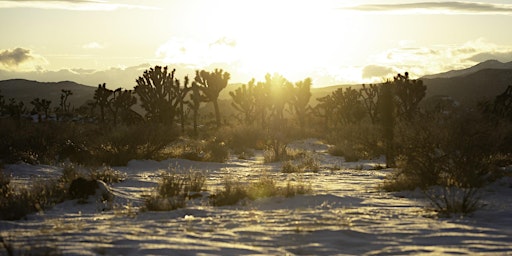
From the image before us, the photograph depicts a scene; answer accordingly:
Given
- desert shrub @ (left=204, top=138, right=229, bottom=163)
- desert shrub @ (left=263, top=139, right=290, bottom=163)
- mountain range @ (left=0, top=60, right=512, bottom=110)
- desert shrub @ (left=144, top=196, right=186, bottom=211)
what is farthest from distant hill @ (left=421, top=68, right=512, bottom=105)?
desert shrub @ (left=144, top=196, right=186, bottom=211)

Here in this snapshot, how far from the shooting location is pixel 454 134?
31.2ft

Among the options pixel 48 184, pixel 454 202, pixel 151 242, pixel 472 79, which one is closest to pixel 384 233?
pixel 454 202

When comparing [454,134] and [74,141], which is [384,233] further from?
[74,141]

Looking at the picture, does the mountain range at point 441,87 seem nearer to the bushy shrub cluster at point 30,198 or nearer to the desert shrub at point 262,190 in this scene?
the desert shrub at point 262,190

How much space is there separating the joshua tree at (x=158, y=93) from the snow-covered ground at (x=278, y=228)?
21.4 metres

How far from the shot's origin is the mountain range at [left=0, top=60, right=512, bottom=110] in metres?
80.4

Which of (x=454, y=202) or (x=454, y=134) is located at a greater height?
(x=454, y=134)

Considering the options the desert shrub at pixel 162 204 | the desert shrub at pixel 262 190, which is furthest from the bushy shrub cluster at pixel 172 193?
the desert shrub at pixel 262 190

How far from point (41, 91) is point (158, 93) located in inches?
3878

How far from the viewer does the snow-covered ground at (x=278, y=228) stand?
222 inches

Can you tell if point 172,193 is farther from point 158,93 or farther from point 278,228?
point 158,93

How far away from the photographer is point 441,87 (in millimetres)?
91438

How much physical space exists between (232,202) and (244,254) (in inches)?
133

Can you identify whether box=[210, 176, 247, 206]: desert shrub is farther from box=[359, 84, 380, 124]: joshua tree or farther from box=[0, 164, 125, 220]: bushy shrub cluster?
box=[359, 84, 380, 124]: joshua tree
